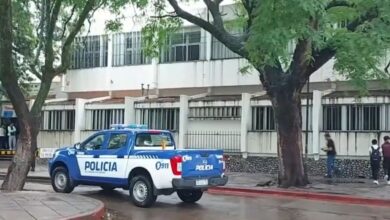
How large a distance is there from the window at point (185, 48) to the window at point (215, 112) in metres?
3.41

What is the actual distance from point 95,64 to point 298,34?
71.7ft

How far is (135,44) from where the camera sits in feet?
99.6

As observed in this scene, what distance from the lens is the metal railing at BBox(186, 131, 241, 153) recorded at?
24.8 metres

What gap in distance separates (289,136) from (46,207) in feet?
29.6

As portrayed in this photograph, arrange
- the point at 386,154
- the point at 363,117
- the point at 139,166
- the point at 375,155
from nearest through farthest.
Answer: the point at 139,166 < the point at 386,154 < the point at 375,155 < the point at 363,117

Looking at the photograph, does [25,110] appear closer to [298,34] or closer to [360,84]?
[298,34]

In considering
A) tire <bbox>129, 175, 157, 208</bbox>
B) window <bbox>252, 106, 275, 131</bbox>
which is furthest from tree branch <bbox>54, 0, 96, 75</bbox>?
window <bbox>252, 106, 275, 131</bbox>

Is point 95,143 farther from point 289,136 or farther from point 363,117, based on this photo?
point 363,117

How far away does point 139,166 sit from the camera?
14195 mm

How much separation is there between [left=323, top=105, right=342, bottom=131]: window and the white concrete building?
0.12ft

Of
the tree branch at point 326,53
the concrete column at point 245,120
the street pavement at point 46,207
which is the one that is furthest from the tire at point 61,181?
the concrete column at point 245,120

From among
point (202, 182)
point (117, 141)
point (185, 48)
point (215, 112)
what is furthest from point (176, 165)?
point (185, 48)

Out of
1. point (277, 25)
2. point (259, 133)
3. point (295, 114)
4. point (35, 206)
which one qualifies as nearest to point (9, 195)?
point (35, 206)

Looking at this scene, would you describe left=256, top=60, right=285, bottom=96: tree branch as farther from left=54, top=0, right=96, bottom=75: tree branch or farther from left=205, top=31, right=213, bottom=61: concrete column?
left=205, top=31, right=213, bottom=61: concrete column
